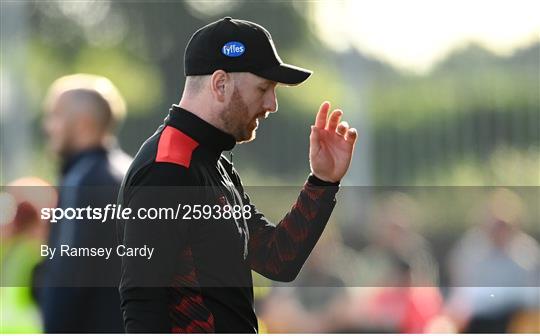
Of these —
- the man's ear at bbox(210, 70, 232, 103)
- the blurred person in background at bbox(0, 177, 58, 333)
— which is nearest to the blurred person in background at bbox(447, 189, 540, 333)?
the blurred person in background at bbox(0, 177, 58, 333)

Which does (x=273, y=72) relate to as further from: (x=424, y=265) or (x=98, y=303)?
(x=424, y=265)

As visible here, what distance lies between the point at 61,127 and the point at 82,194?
319mm

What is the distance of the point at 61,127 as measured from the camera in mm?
3498

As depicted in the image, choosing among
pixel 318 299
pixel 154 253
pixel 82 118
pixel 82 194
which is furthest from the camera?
pixel 318 299

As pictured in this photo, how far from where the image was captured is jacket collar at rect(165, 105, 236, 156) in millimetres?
2457

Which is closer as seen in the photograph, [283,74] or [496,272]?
[283,74]

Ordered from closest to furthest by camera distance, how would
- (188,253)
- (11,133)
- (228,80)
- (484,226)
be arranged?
(188,253) → (228,80) → (11,133) → (484,226)

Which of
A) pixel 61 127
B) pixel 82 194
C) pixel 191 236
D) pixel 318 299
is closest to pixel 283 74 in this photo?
pixel 191 236

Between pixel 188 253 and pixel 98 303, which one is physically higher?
pixel 188 253

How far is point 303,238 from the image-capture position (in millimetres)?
2631

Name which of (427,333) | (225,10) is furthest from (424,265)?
(225,10)

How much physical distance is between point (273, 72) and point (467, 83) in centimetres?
204

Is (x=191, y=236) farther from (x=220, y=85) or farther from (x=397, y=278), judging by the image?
(x=397, y=278)

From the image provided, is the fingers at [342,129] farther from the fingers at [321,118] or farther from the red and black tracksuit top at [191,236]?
the red and black tracksuit top at [191,236]
